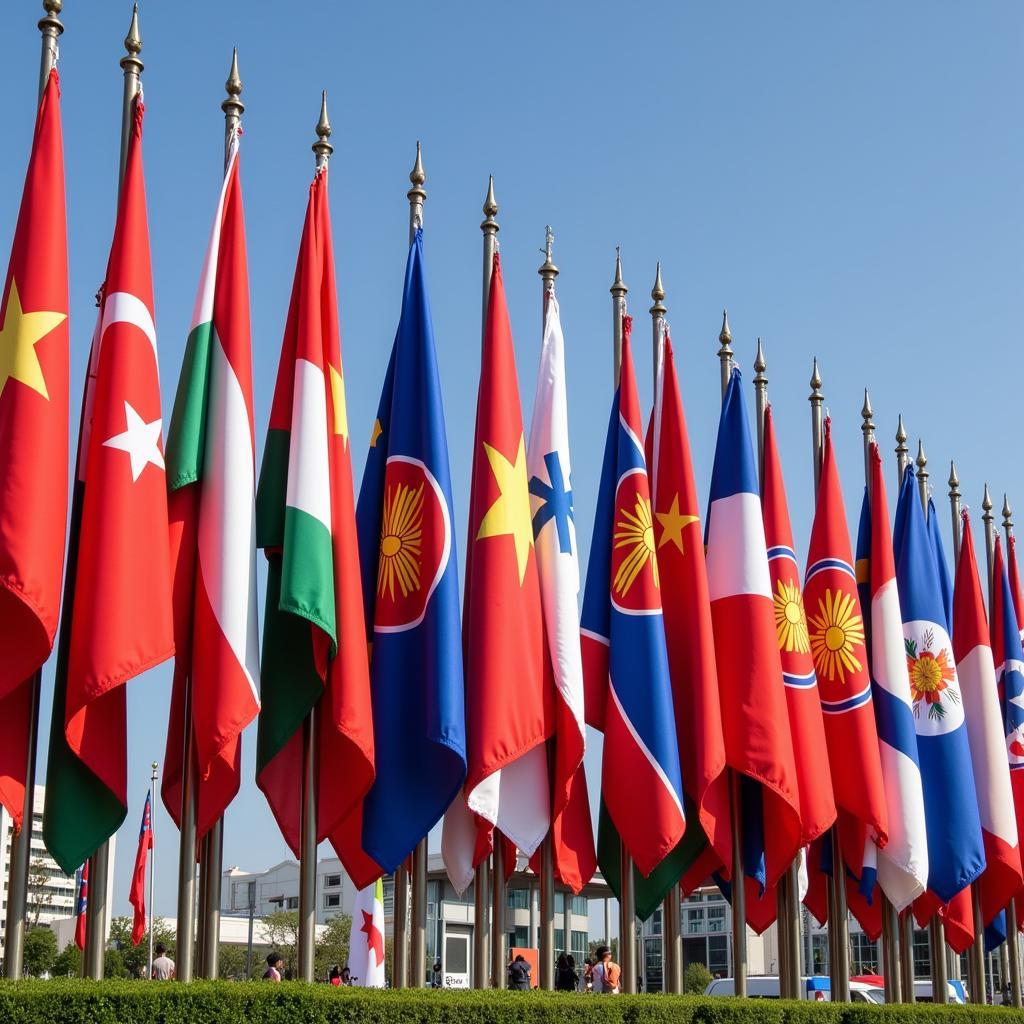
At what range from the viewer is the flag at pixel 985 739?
18.0 metres

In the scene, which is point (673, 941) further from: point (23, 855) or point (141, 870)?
point (141, 870)

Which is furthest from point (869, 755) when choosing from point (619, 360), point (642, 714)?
point (619, 360)

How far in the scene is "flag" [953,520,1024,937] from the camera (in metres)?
18.0

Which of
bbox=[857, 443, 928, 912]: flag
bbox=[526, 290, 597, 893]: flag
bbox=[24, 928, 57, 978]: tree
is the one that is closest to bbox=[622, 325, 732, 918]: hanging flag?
bbox=[526, 290, 597, 893]: flag

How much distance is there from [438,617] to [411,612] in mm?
268

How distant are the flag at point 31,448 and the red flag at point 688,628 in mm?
6448

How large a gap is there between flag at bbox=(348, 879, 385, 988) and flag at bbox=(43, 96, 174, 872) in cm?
932

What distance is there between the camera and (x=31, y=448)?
32.7 ft

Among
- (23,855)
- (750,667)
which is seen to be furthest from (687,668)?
(23,855)

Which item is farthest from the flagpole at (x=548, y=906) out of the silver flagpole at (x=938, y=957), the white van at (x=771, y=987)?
the white van at (x=771, y=987)

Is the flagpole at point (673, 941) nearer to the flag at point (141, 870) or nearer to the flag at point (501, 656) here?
the flag at point (501, 656)

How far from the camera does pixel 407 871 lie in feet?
41.7

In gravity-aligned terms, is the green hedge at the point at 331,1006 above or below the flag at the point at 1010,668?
below

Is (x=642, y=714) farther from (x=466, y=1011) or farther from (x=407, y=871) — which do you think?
(x=466, y=1011)
